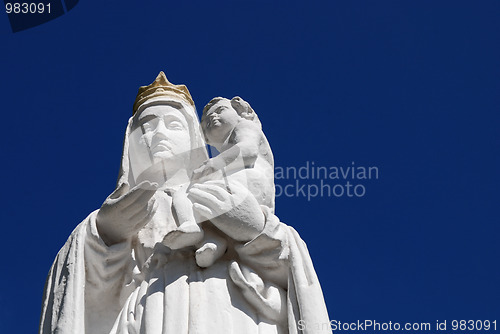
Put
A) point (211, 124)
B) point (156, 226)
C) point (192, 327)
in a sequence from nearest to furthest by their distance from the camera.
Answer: point (192, 327) → point (156, 226) → point (211, 124)

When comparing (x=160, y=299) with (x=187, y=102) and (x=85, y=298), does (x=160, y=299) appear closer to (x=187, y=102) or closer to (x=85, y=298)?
(x=85, y=298)

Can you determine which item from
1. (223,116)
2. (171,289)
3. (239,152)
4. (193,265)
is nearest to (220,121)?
(223,116)

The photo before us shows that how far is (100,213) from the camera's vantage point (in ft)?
22.9

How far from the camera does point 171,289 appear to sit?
6.60 m

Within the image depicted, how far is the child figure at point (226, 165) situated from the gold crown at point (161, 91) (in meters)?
0.75

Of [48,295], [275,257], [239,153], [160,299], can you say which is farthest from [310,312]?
[48,295]

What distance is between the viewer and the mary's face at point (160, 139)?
8.14 metres

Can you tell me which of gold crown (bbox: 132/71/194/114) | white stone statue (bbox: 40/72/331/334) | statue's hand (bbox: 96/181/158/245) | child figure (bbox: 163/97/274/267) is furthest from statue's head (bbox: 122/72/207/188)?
statue's hand (bbox: 96/181/158/245)

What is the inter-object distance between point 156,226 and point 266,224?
38.8 inches

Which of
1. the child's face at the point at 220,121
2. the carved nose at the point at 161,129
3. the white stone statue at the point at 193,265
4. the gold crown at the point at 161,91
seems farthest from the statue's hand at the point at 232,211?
the gold crown at the point at 161,91

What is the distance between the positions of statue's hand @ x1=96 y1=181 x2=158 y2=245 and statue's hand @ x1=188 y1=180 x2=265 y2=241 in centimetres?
40

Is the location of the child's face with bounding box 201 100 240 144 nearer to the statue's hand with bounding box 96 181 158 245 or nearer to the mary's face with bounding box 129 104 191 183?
the mary's face with bounding box 129 104 191 183

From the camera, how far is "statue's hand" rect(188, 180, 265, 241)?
6.84 metres

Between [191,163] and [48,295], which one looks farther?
[191,163]
